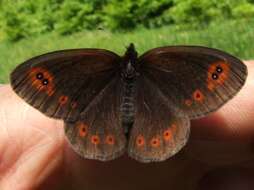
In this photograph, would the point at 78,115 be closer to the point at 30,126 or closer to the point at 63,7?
the point at 30,126

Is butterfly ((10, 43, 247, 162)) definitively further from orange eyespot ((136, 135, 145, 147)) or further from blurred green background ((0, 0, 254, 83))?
blurred green background ((0, 0, 254, 83))

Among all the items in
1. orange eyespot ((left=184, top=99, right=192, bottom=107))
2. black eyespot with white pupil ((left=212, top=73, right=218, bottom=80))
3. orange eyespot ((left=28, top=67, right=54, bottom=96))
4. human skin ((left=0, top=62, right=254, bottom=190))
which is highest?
black eyespot with white pupil ((left=212, top=73, right=218, bottom=80))

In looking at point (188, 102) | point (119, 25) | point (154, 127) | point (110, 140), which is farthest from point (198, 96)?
point (119, 25)

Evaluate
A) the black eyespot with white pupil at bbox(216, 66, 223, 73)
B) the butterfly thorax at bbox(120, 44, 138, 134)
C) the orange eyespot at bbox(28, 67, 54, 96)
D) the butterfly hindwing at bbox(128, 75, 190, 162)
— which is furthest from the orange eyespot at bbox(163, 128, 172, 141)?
the orange eyespot at bbox(28, 67, 54, 96)

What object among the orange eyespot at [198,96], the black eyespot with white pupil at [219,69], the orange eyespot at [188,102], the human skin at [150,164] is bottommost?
the human skin at [150,164]

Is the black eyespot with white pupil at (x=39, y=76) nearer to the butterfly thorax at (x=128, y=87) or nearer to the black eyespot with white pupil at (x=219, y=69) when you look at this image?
the butterfly thorax at (x=128, y=87)

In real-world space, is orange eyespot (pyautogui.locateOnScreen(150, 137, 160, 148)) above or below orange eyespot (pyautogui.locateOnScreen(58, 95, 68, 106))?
below

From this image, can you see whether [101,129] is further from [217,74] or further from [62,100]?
[217,74]

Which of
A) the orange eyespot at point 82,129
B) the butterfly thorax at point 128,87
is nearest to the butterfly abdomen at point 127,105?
the butterfly thorax at point 128,87
